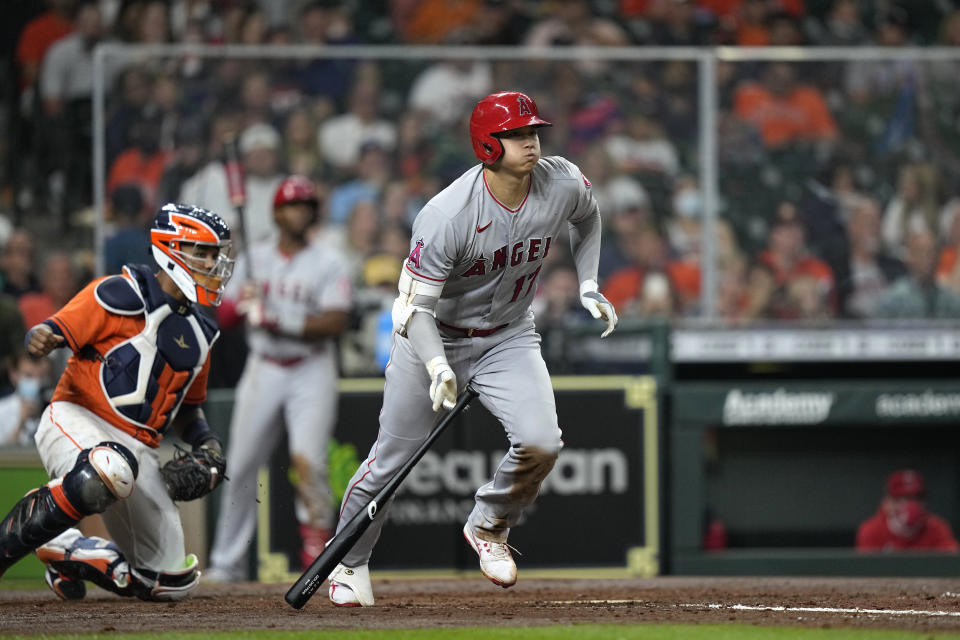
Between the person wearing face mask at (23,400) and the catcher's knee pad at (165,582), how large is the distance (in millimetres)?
2483

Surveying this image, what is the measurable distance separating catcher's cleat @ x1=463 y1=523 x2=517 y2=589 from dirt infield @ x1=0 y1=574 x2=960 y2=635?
0.13 meters

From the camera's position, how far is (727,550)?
29.7 feet

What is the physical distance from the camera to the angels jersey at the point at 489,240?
5461 millimetres

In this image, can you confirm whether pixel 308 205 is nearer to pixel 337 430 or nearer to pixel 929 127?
pixel 337 430

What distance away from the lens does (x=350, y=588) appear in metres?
5.96

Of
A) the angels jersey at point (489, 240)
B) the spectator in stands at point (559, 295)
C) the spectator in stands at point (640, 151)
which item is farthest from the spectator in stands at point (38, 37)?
the angels jersey at point (489, 240)

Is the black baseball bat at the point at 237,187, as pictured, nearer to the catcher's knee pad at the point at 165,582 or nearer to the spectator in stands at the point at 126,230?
the spectator in stands at the point at 126,230

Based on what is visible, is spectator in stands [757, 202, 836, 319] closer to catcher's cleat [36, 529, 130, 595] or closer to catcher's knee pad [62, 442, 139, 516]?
catcher's cleat [36, 529, 130, 595]

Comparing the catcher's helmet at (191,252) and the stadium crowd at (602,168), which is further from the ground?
the stadium crowd at (602,168)

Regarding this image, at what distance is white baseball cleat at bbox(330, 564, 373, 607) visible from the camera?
5949 mm

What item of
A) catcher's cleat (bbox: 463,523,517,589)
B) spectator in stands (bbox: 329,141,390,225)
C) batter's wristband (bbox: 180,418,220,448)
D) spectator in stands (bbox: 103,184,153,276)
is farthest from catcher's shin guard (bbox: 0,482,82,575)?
spectator in stands (bbox: 329,141,390,225)

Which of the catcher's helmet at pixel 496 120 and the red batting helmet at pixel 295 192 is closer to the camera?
the catcher's helmet at pixel 496 120

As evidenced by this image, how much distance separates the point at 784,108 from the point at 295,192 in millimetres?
3200

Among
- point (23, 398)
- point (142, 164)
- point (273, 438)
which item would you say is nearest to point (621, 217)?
point (273, 438)
